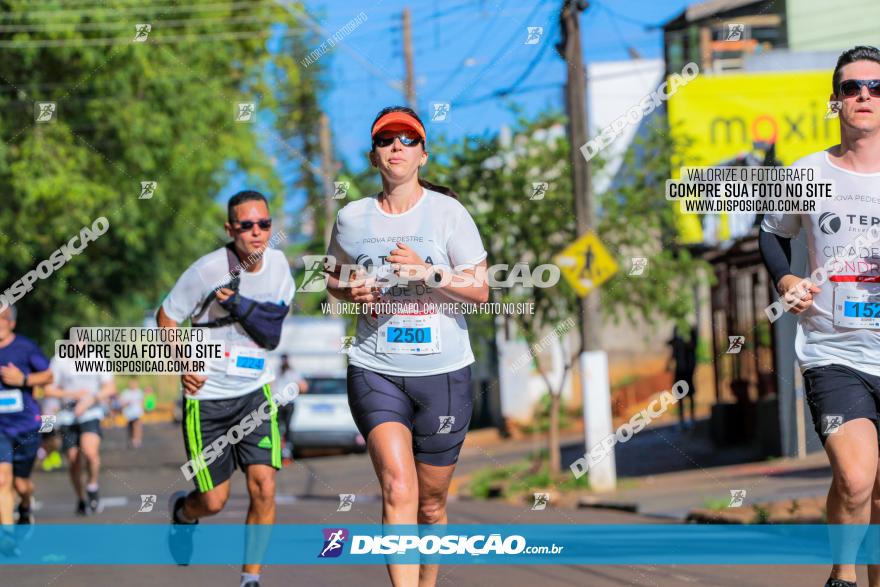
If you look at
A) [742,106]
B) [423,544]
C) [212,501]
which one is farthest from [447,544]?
[742,106]

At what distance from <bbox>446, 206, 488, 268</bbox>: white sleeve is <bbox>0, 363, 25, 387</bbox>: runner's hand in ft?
16.7

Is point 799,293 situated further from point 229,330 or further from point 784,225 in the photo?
point 229,330

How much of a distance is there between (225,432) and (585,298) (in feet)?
31.8

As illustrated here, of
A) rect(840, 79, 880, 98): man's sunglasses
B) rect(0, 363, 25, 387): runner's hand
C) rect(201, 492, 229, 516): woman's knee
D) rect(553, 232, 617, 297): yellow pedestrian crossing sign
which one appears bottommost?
rect(201, 492, 229, 516): woman's knee

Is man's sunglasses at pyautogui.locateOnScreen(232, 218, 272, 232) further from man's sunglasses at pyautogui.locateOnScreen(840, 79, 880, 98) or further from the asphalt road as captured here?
man's sunglasses at pyautogui.locateOnScreen(840, 79, 880, 98)

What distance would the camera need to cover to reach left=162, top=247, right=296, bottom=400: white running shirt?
26.0ft

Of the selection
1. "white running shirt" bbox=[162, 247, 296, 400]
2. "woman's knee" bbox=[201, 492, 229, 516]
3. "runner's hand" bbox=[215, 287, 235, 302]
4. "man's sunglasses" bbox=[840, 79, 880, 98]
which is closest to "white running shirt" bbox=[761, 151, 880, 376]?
"man's sunglasses" bbox=[840, 79, 880, 98]

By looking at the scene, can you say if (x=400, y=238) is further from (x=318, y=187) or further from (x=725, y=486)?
(x=318, y=187)

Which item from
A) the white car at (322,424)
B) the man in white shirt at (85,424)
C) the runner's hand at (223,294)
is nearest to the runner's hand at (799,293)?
the runner's hand at (223,294)

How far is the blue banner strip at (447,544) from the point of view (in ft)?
25.5

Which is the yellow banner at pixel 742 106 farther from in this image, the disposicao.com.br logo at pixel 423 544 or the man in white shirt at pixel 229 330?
the man in white shirt at pixel 229 330

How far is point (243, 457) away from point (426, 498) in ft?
5.39

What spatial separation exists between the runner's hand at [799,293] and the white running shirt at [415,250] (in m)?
1.38

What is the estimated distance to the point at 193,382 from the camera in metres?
7.96
